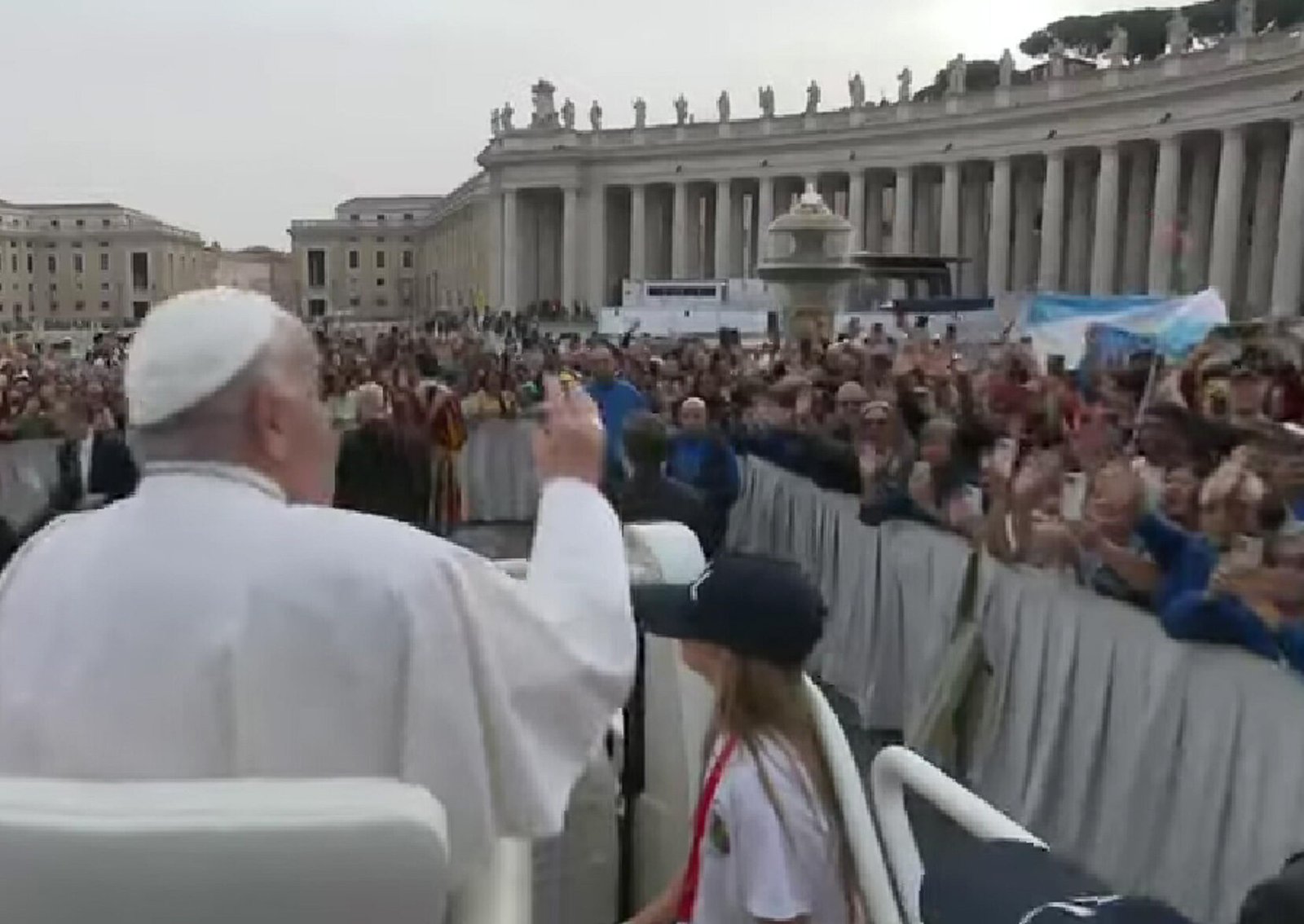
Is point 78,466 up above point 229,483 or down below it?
below

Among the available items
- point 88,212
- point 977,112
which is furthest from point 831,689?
point 88,212

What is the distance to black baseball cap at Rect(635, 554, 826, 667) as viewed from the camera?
253 centimetres

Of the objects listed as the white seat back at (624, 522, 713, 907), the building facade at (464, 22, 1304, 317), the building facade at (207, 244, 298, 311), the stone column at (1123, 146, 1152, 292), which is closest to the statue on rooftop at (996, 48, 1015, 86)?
the building facade at (464, 22, 1304, 317)

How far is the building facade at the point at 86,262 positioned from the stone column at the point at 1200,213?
132 metres

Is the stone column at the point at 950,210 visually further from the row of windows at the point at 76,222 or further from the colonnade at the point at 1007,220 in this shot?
the row of windows at the point at 76,222

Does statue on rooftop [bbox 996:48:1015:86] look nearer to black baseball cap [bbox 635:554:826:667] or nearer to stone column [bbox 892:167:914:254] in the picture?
stone column [bbox 892:167:914:254]

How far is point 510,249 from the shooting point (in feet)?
277

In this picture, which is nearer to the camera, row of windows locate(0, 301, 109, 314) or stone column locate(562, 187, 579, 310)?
stone column locate(562, 187, 579, 310)

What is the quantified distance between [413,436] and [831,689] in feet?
13.0

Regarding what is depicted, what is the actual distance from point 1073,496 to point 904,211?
205 ft

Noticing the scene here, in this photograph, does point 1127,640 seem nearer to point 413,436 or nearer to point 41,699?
point 41,699

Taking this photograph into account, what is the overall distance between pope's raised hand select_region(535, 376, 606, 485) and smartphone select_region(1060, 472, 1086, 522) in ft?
14.8

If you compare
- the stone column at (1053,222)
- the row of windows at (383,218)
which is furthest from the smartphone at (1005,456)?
the row of windows at (383,218)

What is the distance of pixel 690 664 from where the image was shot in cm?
267
